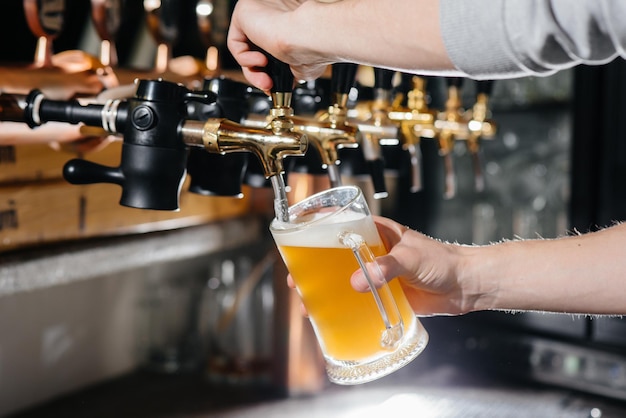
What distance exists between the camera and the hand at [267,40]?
0.89m

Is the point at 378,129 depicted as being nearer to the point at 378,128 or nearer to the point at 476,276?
the point at 378,128

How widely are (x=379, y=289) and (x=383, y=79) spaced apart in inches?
18.5

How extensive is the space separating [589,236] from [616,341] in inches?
51.5

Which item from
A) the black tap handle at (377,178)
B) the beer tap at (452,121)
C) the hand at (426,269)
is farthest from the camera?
the beer tap at (452,121)

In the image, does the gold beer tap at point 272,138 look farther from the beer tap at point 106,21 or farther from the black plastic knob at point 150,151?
the beer tap at point 106,21

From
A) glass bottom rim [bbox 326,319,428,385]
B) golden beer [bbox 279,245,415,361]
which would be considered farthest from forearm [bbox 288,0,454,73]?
glass bottom rim [bbox 326,319,428,385]

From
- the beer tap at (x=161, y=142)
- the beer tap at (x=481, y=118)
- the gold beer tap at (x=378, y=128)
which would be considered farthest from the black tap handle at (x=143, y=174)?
the beer tap at (x=481, y=118)

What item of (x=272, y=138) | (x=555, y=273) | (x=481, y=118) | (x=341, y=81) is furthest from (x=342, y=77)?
(x=481, y=118)

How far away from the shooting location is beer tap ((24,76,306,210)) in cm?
91

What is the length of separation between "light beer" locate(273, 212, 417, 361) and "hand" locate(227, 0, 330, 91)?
19cm

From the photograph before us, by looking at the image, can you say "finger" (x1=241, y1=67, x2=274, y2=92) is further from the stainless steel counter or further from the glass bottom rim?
the stainless steel counter

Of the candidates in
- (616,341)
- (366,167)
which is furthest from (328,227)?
(616,341)

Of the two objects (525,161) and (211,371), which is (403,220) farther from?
(211,371)

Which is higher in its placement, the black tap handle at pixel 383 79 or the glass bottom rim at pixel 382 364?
the black tap handle at pixel 383 79
